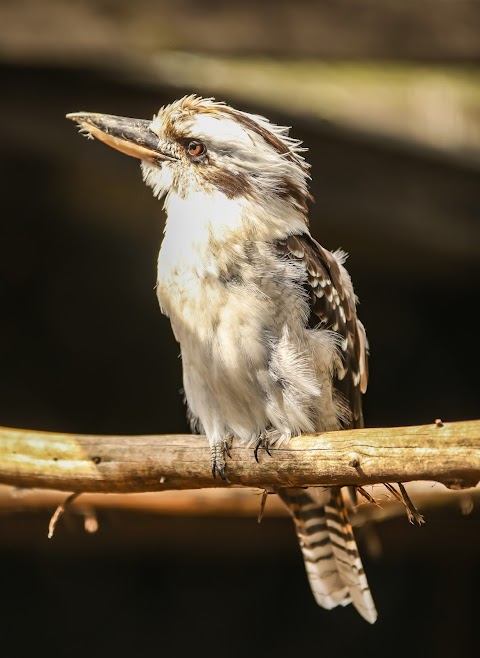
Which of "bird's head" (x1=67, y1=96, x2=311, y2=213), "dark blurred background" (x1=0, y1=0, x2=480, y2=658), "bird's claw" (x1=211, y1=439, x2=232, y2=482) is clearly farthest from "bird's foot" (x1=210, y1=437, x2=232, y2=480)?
"dark blurred background" (x1=0, y1=0, x2=480, y2=658)

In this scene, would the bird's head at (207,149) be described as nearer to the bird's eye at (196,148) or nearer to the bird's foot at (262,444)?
the bird's eye at (196,148)

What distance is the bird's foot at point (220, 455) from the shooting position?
152 centimetres

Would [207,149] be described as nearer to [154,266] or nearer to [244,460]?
[244,460]

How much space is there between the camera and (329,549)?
1.87 m

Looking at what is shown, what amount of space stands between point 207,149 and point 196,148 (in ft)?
0.06

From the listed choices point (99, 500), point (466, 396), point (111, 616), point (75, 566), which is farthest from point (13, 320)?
point (466, 396)

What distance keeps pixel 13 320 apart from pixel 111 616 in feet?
3.57

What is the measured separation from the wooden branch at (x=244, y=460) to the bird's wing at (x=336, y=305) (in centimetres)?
26

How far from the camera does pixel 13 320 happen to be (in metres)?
3.09

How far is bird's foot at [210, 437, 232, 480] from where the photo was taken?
4.99ft

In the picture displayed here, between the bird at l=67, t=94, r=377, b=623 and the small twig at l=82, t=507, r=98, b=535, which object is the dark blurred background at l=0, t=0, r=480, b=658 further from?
the bird at l=67, t=94, r=377, b=623

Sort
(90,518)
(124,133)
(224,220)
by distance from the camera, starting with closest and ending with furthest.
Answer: (124,133), (224,220), (90,518)

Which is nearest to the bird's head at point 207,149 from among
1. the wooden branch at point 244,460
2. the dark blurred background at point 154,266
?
the wooden branch at point 244,460

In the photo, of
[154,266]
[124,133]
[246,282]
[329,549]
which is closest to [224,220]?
[246,282]
